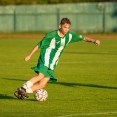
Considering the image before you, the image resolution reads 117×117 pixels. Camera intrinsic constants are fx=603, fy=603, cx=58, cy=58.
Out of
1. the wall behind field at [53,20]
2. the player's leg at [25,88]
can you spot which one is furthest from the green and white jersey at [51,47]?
the wall behind field at [53,20]

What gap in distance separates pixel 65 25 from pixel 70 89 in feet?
9.58

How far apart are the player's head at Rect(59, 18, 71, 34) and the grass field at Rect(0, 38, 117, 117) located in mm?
1426

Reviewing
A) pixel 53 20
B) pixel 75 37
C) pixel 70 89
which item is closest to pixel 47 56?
pixel 75 37

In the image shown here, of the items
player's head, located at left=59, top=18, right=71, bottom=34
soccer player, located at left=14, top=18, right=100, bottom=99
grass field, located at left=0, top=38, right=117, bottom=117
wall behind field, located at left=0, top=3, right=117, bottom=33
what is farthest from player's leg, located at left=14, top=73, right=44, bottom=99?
wall behind field, located at left=0, top=3, right=117, bottom=33

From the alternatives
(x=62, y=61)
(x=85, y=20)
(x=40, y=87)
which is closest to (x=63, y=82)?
(x=40, y=87)

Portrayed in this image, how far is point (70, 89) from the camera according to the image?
14.3 m

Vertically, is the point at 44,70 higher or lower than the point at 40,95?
higher

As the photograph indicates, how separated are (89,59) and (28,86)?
12.0m

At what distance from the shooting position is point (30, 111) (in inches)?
422

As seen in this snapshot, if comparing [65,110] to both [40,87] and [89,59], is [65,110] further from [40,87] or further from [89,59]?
[89,59]

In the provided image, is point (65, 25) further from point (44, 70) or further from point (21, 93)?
point (21, 93)

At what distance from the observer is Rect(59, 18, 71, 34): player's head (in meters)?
11.7

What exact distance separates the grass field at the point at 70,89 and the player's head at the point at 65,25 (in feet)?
4.68

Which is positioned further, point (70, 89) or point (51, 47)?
point (70, 89)
